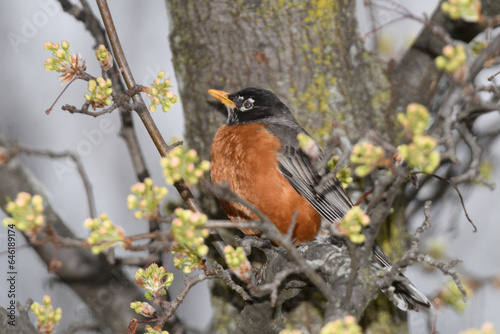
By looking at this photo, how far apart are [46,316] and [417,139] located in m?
1.51

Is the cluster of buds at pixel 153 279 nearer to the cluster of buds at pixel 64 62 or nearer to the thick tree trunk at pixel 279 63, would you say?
the cluster of buds at pixel 64 62

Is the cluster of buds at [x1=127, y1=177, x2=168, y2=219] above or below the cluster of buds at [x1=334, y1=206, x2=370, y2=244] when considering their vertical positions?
above

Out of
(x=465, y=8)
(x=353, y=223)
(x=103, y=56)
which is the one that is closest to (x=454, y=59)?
(x=465, y=8)

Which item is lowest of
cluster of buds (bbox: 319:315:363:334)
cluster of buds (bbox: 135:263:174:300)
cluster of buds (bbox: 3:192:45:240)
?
cluster of buds (bbox: 135:263:174:300)

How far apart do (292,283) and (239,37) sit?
1.97 m

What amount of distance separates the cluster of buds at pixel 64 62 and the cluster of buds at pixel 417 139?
1.44 m

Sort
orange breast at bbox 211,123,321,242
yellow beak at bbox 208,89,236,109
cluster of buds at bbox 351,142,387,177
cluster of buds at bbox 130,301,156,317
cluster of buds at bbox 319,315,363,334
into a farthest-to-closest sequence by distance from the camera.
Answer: yellow beak at bbox 208,89,236,109, orange breast at bbox 211,123,321,242, cluster of buds at bbox 130,301,156,317, cluster of buds at bbox 351,142,387,177, cluster of buds at bbox 319,315,363,334

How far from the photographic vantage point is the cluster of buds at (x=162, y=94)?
7.27 ft

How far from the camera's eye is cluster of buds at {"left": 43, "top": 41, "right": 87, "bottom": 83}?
7.13ft

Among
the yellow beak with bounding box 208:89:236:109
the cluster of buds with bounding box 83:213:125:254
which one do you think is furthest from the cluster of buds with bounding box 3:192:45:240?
the yellow beak with bounding box 208:89:236:109

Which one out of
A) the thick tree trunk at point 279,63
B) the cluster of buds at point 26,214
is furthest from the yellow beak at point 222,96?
the cluster of buds at point 26,214

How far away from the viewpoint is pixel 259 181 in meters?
3.40

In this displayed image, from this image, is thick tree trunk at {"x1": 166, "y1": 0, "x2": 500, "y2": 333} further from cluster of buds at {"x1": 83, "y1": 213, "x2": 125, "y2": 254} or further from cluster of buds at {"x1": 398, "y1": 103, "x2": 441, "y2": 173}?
cluster of buds at {"x1": 83, "y1": 213, "x2": 125, "y2": 254}

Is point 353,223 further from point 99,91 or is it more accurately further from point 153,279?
point 99,91
